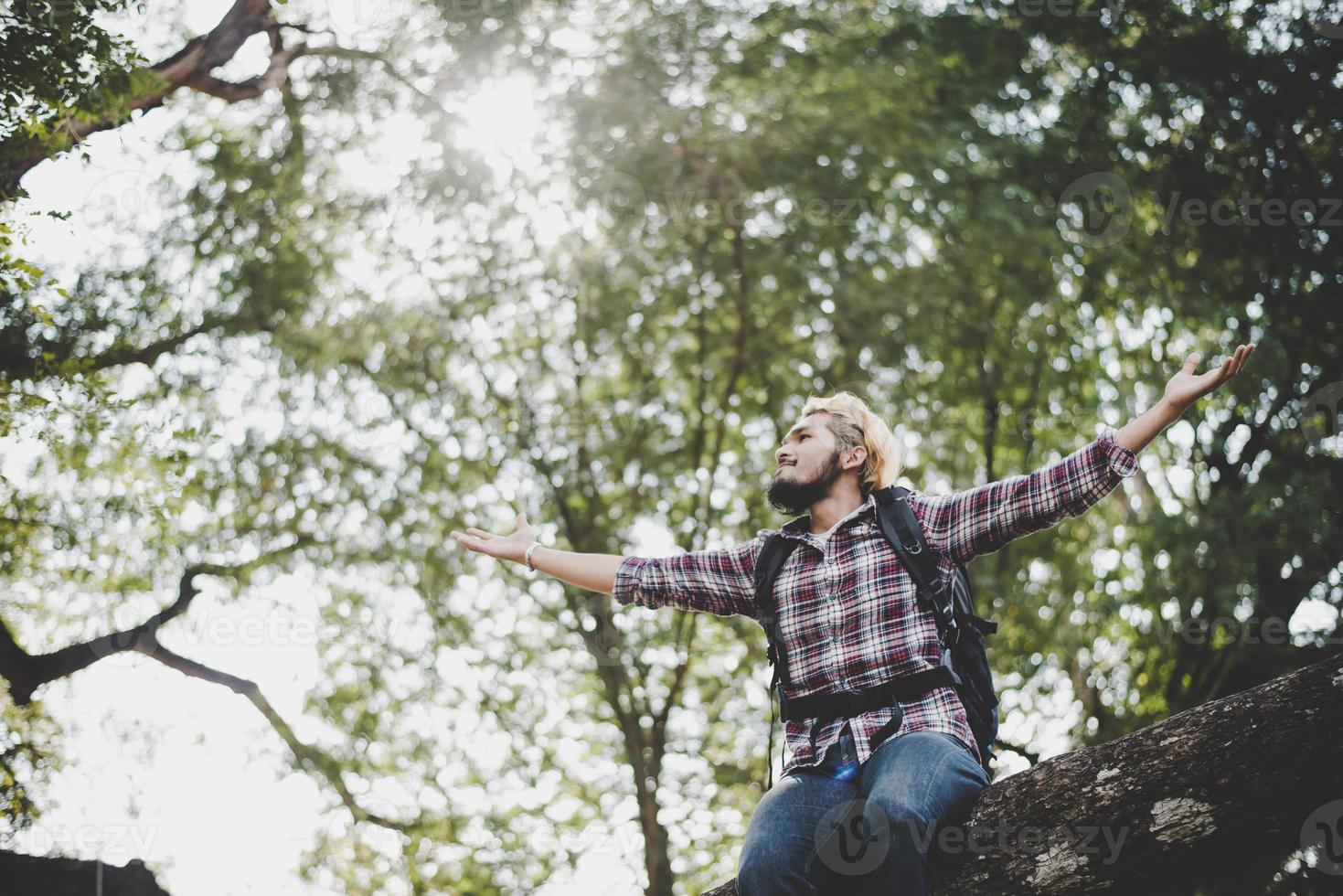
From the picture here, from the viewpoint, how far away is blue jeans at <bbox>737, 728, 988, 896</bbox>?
2695 millimetres

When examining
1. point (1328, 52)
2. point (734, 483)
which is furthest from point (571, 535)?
point (1328, 52)

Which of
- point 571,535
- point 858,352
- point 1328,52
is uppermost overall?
point 1328,52

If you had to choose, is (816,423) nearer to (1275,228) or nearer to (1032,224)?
(1032,224)

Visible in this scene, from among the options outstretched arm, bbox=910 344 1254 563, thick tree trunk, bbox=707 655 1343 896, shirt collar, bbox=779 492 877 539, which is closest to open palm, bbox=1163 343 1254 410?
outstretched arm, bbox=910 344 1254 563

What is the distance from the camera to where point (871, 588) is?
3387 mm

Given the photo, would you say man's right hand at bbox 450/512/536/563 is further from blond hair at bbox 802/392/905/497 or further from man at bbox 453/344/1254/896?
blond hair at bbox 802/392/905/497

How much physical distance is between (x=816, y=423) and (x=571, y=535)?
6.30 metres

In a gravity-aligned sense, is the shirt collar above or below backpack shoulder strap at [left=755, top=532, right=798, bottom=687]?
above

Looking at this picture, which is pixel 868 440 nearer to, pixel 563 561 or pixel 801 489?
pixel 801 489

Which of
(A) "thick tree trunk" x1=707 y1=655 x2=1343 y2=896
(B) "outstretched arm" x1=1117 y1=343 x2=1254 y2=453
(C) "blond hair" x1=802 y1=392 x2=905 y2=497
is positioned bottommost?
(A) "thick tree trunk" x1=707 y1=655 x2=1343 y2=896

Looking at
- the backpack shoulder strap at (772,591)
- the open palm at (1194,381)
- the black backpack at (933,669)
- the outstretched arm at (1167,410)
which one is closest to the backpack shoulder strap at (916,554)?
the black backpack at (933,669)

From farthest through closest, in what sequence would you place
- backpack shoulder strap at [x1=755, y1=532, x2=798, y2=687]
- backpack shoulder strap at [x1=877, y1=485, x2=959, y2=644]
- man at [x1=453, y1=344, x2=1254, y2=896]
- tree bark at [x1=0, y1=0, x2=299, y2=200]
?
tree bark at [x1=0, y1=0, x2=299, y2=200] → backpack shoulder strap at [x1=755, y1=532, x2=798, y2=687] → backpack shoulder strap at [x1=877, y1=485, x2=959, y2=644] → man at [x1=453, y1=344, x2=1254, y2=896]

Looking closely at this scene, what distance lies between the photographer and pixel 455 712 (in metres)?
10.3

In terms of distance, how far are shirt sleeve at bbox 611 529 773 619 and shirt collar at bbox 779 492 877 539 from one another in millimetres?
90
